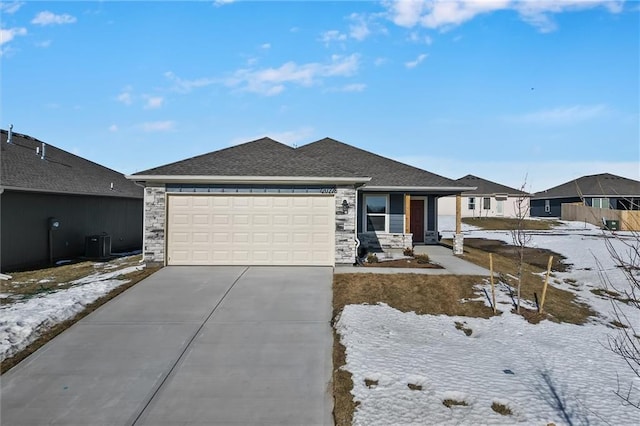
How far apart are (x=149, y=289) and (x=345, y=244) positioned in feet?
18.4

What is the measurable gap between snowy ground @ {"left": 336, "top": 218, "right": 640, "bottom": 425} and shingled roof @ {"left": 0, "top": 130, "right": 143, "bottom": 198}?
41.0 ft

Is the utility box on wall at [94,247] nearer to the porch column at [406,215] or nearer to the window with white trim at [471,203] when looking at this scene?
the porch column at [406,215]

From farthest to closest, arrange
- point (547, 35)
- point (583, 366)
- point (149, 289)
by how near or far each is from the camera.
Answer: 1. point (547, 35)
2. point (149, 289)
3. point (583, 366)

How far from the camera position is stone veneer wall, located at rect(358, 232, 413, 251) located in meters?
15.7

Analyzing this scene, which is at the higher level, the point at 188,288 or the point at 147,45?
the point at 147,45

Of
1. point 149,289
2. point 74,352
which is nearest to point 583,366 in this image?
point 74,352

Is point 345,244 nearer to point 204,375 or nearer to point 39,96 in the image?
point 204,375

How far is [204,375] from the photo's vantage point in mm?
5668

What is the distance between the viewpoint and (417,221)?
18516 mm

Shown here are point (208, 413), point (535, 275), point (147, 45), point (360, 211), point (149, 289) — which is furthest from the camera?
point (360, 211)

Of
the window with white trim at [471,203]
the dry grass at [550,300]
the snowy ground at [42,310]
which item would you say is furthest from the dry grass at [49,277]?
the window with white trim at [471,203]

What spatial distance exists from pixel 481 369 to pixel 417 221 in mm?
12900

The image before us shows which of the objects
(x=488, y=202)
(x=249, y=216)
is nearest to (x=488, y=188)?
(x=488, y=202)

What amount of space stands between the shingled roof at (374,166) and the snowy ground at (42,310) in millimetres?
10143
